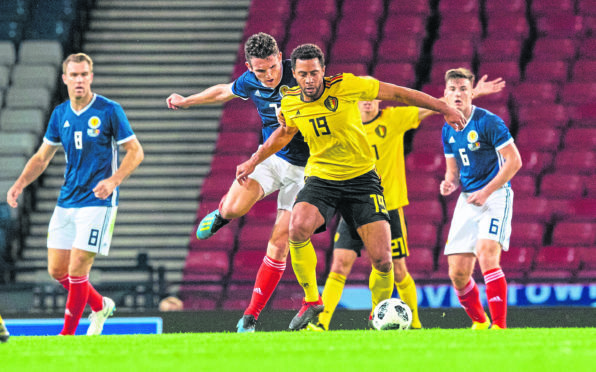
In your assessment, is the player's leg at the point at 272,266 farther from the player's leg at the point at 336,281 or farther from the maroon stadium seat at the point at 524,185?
the maroon stadium seat at the point at 524,185

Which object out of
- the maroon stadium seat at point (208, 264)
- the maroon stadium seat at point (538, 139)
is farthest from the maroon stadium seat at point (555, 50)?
the maroon stadium seat at point (208, 264)

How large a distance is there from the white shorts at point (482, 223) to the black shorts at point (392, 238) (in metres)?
0.52

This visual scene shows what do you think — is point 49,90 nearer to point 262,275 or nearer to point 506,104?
point 506,104

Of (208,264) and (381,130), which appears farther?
(208,264)

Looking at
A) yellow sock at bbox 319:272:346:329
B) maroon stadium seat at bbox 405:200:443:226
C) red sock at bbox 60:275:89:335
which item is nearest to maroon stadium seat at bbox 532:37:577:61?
maroon stadium seat at bbox 405:200:443:226

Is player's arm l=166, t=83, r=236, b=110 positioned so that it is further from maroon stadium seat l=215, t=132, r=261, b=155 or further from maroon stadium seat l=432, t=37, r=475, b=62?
maroon stadium seat l=432, t=37, r=475, b=62

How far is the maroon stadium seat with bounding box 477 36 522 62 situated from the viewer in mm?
13000

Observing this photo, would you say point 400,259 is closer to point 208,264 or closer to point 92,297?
point 92,297

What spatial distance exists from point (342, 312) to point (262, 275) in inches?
88.8

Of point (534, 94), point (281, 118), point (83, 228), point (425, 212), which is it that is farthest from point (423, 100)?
point (534, 94)

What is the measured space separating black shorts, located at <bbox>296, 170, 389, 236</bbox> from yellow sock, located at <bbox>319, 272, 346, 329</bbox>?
984 mm

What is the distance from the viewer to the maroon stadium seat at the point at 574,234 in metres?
10.6

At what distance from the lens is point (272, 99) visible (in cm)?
648

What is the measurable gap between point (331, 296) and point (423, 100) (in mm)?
1845
